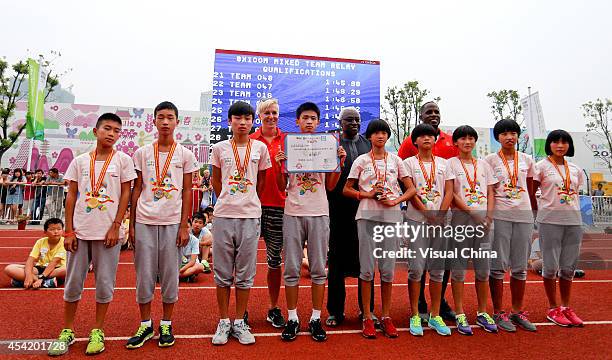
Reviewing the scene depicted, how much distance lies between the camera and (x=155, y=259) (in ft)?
10.3

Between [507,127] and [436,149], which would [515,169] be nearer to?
[507,127]

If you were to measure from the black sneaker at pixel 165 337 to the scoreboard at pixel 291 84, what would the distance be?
7498mm

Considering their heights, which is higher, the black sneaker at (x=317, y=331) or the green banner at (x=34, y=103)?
the green banner at (x=34, y=103)

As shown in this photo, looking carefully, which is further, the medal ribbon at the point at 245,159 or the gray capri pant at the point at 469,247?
the gray capri pant at the point at 469,247

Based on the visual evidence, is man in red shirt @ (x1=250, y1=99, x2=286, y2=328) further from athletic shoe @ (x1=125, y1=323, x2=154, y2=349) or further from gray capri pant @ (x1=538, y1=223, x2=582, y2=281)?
gray capri pant @ (x1=538, y1=223, x2=582, y2=281)

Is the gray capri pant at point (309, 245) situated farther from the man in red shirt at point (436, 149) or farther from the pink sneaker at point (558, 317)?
the pink sneaker at point (558, 317)

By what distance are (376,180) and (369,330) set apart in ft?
4.44

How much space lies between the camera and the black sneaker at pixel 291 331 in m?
3.19

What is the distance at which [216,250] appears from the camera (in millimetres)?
3184

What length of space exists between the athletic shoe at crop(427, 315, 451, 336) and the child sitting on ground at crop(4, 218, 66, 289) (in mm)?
4709

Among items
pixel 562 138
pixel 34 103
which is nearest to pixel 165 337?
pixel 562 138

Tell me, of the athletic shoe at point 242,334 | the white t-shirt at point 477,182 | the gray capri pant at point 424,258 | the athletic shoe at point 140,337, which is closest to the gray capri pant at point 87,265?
the athletic shoe at point 140,337

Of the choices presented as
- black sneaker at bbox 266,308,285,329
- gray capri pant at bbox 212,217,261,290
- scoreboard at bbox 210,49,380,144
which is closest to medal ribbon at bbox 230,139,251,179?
gray capri pant at bbox 212,217,261,290

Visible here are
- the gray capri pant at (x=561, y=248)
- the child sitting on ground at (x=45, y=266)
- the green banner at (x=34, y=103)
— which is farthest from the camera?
the green banner at (x=34, y=103)
